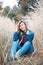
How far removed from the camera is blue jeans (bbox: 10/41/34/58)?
121 inches

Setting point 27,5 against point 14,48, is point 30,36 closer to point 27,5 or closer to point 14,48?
point 14,48

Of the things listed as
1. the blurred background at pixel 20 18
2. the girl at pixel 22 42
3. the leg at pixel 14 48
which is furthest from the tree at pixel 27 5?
the leg at pixel 14 48

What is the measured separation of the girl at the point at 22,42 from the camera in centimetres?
309

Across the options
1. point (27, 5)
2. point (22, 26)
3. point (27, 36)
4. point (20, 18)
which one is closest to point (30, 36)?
point (27, 36)

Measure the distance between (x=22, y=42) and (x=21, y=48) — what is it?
0.23 feet

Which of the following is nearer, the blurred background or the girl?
the girl

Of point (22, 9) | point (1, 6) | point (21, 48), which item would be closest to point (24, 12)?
point (22, 9)

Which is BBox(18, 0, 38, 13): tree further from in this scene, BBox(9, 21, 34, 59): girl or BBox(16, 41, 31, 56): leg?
BBox(16, 41, 31, 56): leg

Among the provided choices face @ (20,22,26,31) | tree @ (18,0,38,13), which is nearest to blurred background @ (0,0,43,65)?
tree @ (18,0,38,13)

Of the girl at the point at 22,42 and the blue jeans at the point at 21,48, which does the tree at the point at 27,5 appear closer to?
the girl at the point at 22,42

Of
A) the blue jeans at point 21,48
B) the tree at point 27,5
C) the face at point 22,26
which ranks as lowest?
the blue jeans at point 21,48

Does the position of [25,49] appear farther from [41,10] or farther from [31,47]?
[41,10]

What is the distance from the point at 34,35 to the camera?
319 centimetres

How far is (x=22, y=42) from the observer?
3.12m
